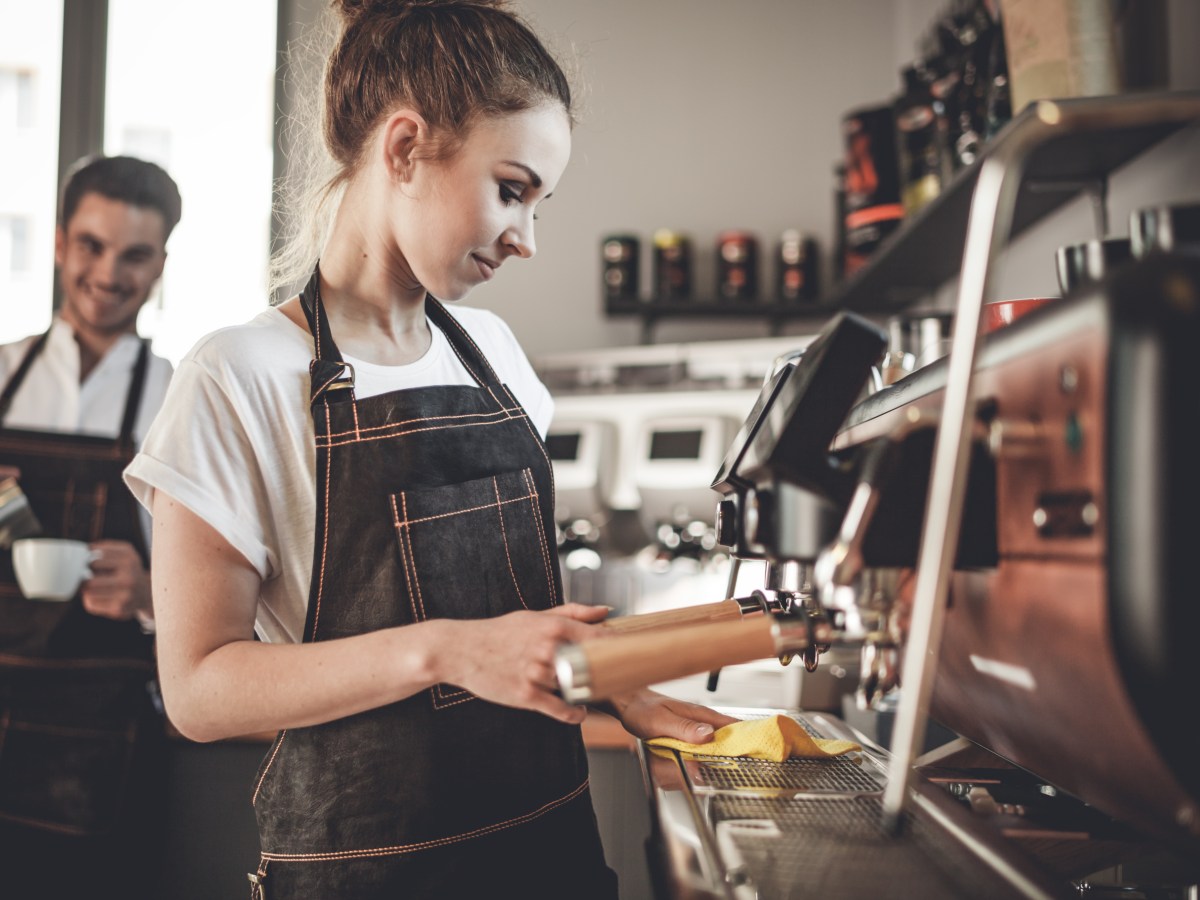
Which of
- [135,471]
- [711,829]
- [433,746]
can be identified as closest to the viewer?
[711,829]

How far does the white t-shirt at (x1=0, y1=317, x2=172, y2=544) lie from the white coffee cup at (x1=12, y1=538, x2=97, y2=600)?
45 cm

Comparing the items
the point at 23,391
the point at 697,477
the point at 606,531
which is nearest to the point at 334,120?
the point at 23,391

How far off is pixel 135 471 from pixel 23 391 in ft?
4.69

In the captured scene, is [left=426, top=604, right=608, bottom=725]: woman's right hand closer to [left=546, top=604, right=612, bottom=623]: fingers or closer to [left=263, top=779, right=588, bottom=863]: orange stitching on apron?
[left=546, top=604, right=612, bottom=623]: fingers

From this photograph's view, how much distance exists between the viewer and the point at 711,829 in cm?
69

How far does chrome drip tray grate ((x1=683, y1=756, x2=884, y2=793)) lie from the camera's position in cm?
81

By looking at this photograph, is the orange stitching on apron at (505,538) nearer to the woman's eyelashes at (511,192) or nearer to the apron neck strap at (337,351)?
the apron neck strap at (337,351)

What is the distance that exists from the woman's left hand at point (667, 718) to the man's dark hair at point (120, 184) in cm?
163

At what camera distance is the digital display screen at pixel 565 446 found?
8.95ft

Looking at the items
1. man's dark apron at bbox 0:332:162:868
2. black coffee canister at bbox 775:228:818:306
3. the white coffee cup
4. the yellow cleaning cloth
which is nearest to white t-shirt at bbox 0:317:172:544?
man's dark apron at bbox 0:332:162:868

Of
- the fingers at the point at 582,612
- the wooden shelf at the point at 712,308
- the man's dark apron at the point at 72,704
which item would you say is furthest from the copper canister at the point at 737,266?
the fingers at the point at 582,612

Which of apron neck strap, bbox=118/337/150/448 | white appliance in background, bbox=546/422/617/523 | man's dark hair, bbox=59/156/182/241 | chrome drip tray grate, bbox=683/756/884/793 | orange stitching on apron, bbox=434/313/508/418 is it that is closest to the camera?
chrome drip tray grate, bbox=683/756/884/793

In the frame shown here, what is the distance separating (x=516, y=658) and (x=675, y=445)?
1.96 m

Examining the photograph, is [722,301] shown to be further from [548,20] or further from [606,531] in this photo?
[548,20]
